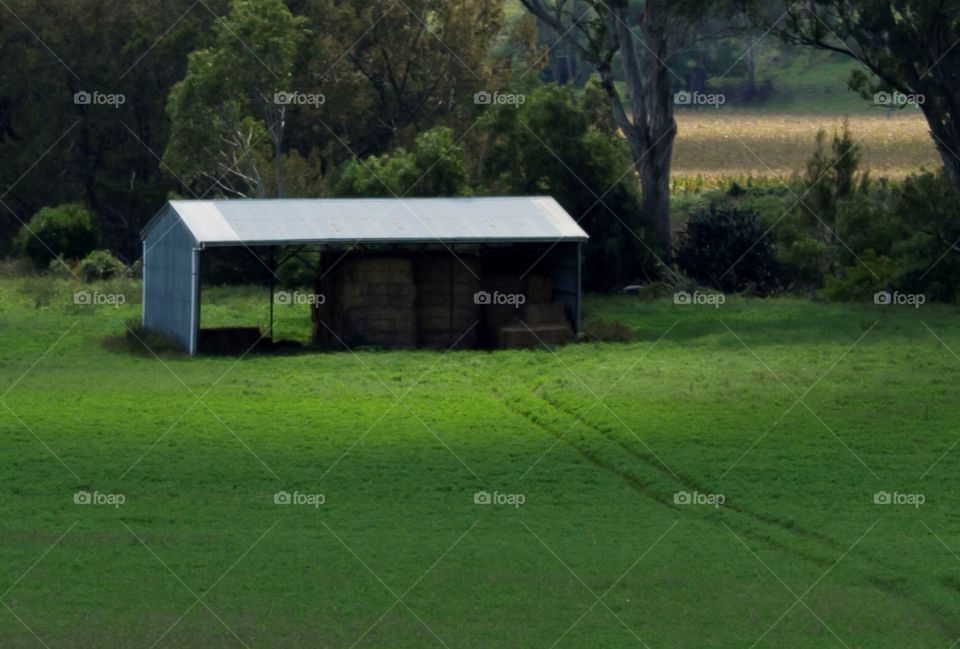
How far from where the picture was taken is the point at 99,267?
56.5m

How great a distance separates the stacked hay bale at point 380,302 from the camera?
1622 inches

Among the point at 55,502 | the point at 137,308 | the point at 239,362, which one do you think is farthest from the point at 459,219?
the point at 55,502

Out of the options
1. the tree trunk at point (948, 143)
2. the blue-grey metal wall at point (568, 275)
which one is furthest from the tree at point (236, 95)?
the tree trunk at point (948, 143)

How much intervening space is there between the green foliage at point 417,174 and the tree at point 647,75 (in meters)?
5.38

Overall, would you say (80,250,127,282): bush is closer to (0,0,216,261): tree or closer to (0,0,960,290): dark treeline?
(0,0,960,290): dark treeline

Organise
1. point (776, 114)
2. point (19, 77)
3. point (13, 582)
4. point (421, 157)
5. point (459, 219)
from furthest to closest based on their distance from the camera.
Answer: point (776, 114)
point (19, 77)
point (421, 157)
point (459, 219)
point (13, 582)

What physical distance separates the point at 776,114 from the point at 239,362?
80.7 metres

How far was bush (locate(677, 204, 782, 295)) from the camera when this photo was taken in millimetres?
56625

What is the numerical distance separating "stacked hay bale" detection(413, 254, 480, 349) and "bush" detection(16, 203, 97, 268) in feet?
65.9

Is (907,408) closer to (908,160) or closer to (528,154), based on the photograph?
(528,154)

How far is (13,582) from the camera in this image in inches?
813

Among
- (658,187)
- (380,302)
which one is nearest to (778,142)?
(658,187)

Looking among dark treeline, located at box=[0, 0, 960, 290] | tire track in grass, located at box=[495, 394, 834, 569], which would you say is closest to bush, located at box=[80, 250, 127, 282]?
dark treeline, located at box=[0, 0, 960, 290]

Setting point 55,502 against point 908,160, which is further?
point 908,160
